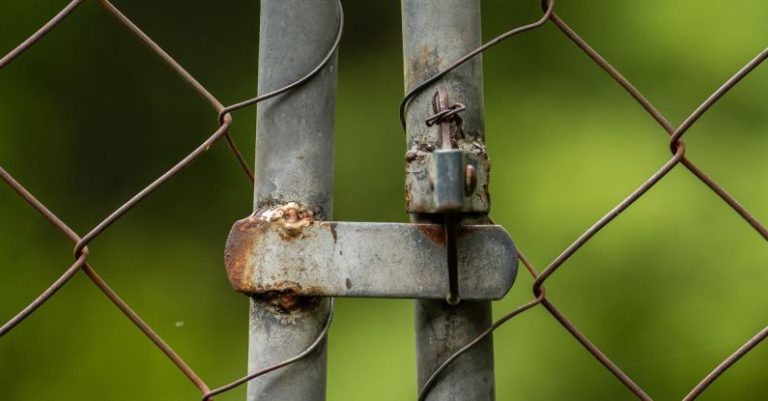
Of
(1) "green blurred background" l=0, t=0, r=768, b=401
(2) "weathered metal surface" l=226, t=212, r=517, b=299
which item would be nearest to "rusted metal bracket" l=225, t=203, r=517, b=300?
(2) "weathered metal surface" l=226, t=212, r=517, b=299

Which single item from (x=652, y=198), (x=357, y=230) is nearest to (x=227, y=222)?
(x=652, y=198)

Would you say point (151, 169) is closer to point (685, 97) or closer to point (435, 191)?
point (685, 97)

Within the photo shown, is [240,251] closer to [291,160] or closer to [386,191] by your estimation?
[291,160]

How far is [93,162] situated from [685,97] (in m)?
1.10

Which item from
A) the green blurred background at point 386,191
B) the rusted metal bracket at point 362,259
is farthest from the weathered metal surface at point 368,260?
the green blurred background at point 386,191

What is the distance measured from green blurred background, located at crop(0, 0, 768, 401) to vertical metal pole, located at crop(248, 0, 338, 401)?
78cm

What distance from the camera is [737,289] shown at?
1.32 m

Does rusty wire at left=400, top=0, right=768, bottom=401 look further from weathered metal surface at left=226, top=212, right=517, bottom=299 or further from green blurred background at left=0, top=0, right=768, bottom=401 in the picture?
green blurred background at left=0, top=0, right=768, bottom=401

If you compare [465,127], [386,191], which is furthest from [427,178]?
[386,191]

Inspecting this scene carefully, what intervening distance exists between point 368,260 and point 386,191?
928mm

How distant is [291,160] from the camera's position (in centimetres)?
53

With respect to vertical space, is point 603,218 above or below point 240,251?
below

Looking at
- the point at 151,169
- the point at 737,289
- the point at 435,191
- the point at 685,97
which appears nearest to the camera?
the point at 435,191

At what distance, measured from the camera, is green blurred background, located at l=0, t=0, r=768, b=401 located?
135 cm
